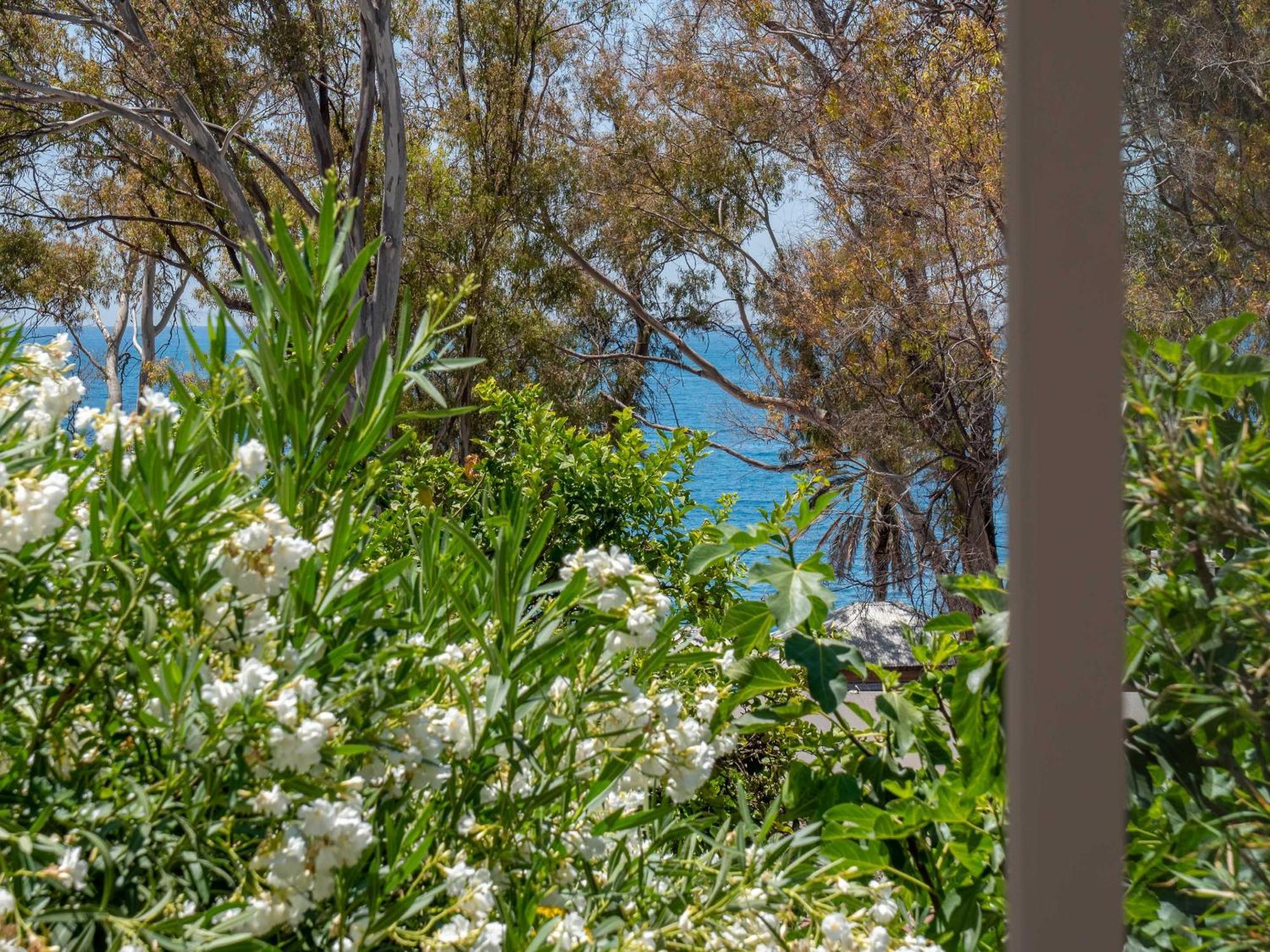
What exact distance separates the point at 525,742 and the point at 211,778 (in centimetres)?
23

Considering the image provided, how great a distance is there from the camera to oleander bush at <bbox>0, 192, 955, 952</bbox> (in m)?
0.76

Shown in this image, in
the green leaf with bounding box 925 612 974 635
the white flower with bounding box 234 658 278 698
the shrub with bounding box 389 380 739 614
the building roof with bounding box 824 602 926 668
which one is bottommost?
the white flower with bounding box 234 658 278 698

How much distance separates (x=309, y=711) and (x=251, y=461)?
210mm

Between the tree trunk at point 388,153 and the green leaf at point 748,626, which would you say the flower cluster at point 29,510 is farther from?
the tree trunk at point 388,153

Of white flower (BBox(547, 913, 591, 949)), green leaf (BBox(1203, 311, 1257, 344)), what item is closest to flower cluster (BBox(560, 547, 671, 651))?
white flower (BBox(547, 913, 591, 949))

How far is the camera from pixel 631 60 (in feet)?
34.2

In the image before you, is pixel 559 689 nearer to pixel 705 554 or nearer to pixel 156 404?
pixel 705 554

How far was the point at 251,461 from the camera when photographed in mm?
865

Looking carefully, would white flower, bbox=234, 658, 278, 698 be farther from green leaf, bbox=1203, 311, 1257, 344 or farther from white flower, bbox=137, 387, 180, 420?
green leaf, bbox=1203, 311, 1257, 344

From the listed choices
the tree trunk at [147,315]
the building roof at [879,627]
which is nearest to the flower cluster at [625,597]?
the building roof at [879,627]

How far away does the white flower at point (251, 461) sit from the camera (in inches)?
33.9

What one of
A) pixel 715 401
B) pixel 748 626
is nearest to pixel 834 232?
pixel 715 401

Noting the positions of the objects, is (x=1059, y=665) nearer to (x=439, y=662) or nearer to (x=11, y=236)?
(x=439, y=662)

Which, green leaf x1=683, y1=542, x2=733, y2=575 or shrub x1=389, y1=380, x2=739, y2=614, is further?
shrub x1=389, y1=380, x2=739, y2=614
